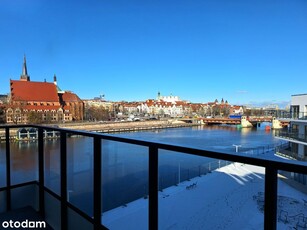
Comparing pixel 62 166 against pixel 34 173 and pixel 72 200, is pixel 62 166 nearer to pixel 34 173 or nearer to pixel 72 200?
pixel 72 200

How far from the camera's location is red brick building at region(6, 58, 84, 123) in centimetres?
4475

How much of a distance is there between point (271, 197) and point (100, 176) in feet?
3.00

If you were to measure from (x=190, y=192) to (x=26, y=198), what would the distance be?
722cm

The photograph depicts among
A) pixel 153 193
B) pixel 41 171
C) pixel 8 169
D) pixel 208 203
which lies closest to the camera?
pixel 153 193

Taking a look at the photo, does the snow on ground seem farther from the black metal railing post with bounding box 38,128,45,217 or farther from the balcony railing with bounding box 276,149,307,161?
the black metal railing post with bounding box 38,128,45,217

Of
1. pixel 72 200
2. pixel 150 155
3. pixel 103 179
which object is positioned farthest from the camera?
pixel 72 200

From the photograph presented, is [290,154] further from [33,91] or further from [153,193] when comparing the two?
[33,91]

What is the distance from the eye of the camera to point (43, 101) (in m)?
49.4

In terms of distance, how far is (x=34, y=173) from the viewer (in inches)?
93.5

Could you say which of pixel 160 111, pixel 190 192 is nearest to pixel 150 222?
pixel 190 192

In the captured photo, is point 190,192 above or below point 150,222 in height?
below

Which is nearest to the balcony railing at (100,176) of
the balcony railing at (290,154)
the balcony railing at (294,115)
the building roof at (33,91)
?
the balcony railing at (290,154)
